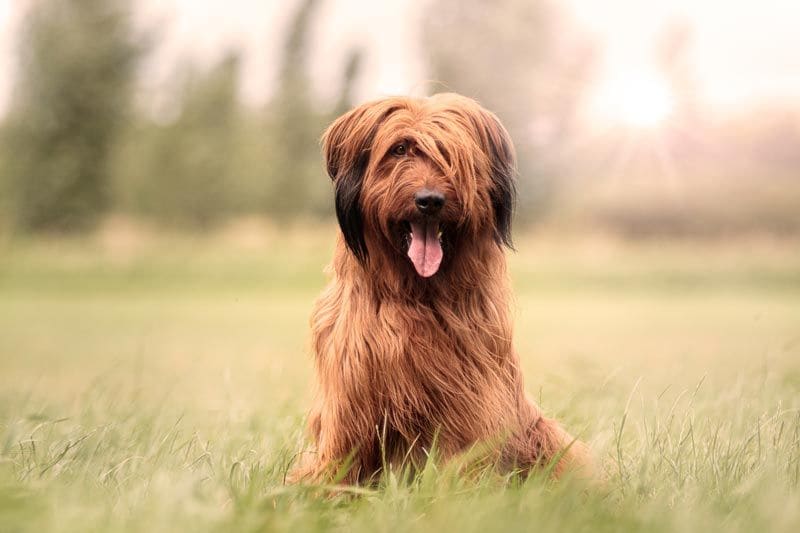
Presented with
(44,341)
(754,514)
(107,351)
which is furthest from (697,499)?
(44,341)

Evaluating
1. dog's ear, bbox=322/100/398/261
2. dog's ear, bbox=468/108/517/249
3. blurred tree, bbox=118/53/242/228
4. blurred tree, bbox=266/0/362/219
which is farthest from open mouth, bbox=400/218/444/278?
blurred tree, bbox=266/0/362/219

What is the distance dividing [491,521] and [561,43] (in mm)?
30573

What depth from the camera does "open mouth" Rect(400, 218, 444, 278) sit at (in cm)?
365

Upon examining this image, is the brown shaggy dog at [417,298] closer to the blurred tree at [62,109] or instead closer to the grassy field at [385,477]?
the grassy field at [385,477]

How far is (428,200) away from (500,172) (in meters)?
0.51

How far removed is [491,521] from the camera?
9.51 ft

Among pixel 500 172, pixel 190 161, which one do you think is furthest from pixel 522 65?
pixel 500 172

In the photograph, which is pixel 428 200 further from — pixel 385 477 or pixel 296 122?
pixel 296 122

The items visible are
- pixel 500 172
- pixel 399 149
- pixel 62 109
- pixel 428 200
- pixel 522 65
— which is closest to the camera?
pixel 428 200

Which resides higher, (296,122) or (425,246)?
(296,122)

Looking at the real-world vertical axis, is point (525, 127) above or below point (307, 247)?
above

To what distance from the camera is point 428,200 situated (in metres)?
3.56

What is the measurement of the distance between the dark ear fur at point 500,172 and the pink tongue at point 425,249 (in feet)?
1.15

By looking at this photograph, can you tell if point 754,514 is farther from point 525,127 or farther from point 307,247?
point 525,127
